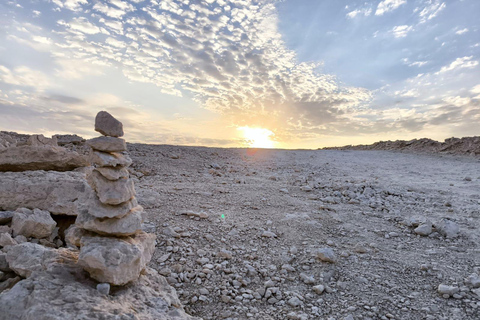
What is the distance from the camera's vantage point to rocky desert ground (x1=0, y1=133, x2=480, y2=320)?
2842 millimetres

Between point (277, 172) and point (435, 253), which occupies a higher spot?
point (277, 172)

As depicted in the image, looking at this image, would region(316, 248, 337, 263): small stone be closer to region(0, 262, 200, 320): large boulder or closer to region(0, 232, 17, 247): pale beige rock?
region(0, 262, 200, 320): large boulder

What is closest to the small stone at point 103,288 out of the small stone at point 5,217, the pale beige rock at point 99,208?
the pale beige rock at point 99,208

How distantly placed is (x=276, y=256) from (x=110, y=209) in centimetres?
291

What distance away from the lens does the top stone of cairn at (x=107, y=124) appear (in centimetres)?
312

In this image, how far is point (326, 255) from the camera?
470 cm

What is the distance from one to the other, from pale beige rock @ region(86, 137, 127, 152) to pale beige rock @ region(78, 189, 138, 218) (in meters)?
0.52

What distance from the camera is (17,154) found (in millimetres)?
5684

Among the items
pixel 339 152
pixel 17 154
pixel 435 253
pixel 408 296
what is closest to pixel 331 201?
pixel 435 253

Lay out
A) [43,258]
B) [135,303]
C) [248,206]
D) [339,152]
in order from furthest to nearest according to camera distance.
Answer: [339,152] < [248,206] < [43,258] < [135,303]

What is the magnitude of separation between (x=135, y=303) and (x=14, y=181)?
3952mm

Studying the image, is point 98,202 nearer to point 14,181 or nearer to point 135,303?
point 135,303

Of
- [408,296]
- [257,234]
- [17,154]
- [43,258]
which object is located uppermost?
[17,154]

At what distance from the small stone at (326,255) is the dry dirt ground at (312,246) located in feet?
0.28
